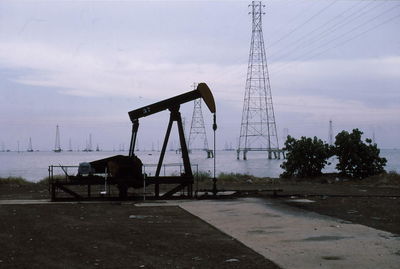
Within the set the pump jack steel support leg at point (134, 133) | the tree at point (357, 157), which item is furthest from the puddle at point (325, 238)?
the tree at point (357, 157)

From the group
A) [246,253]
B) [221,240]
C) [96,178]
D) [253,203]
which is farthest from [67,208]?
[246,253]

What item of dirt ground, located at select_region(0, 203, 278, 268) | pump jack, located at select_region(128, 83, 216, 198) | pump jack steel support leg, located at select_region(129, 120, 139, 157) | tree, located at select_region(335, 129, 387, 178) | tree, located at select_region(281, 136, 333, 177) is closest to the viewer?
dirt ground, located at select_region(0, 203, 278, 268)

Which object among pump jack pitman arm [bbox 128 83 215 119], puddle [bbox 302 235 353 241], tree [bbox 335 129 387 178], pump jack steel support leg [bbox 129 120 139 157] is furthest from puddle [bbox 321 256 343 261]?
tree [bbox 335 129 387 178]

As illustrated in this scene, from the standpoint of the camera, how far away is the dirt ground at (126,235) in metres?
8.74

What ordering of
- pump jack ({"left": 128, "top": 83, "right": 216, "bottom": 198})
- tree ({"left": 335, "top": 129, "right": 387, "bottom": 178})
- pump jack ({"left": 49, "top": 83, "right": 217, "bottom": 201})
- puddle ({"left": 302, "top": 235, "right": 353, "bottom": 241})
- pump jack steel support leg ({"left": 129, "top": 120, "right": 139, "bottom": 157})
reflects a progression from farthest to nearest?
tree ({"left": 335, "top": 129, "right": 387, "bottom": 178}) → pump jack steel support leg ({"left": 129, "top": 120, "right": 139, "bottom": 157}) → pump jack ({"left": 128, "top": 83, "right": 216, "bottom": 198}) → pump jack ({"left": 49, "top": 83, "right": 217, "bottom": 201}) → puddle ({"left": 302, "top": 235, "right": 353, "bottom": 241})

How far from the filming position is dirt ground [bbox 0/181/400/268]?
8742 mm

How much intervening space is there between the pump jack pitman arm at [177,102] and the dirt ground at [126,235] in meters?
3.86

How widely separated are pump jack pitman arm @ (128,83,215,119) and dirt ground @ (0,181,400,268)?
152 inches

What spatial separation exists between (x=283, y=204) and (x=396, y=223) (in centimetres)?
507

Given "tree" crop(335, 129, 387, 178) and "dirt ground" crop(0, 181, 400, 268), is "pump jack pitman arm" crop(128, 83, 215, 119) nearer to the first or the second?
"dirt ground" crop(0, 181, 400, 268)

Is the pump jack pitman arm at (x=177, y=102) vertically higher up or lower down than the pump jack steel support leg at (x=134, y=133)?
higher up

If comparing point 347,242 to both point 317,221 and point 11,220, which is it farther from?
point 11,220

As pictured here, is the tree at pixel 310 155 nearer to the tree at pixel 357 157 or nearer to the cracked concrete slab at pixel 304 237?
the tree at pixel 357 157

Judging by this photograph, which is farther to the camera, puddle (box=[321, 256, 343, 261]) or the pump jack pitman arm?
the pump jack pitman arm
